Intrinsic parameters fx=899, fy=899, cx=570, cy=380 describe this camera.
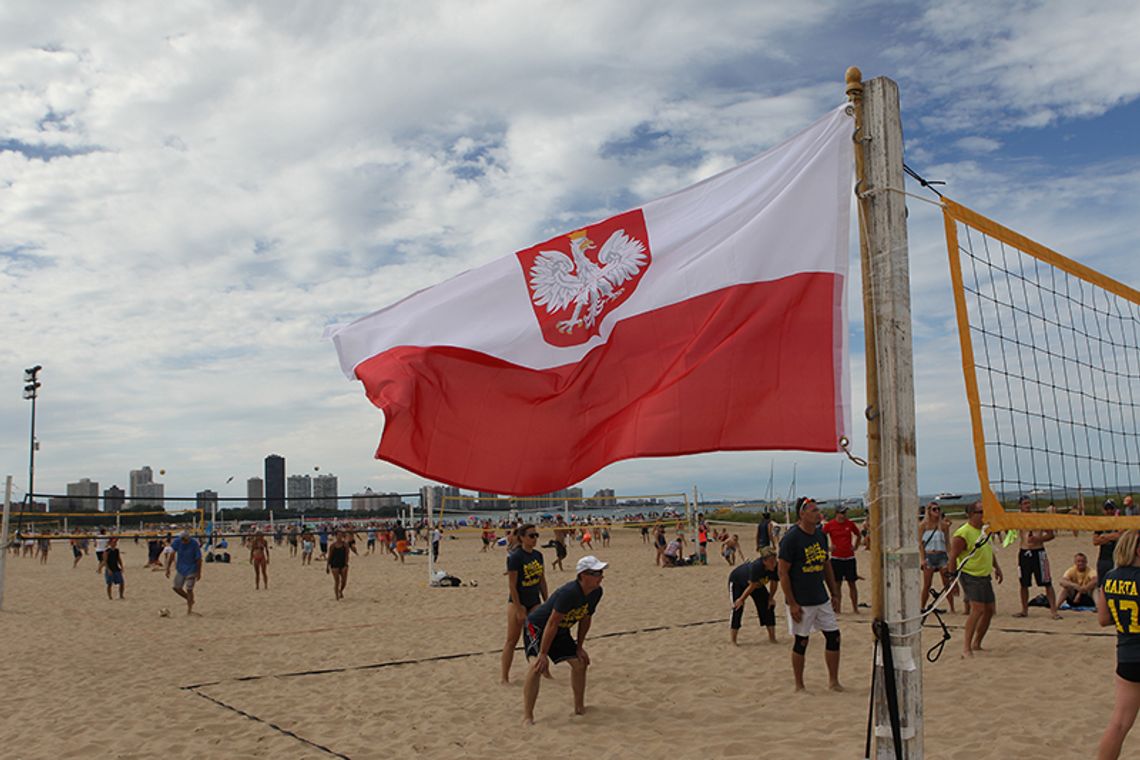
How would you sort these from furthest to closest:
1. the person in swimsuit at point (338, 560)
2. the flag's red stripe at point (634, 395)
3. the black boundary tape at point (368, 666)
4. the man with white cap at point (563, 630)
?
the person in swimsuit at point (338, 560)
the black boundary tape at point (368, 666)
the man with white cap at point (563, 630)
the flag's red stripe at point (634, 395)

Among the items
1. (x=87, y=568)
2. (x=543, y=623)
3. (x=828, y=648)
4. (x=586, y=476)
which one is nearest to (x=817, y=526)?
(x=828, y=648)

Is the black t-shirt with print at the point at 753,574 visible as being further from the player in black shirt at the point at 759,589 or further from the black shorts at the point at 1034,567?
the black shorts at the point at 1034,567

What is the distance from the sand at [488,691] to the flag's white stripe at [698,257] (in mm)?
3045

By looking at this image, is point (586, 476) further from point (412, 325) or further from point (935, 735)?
point (935, 735)

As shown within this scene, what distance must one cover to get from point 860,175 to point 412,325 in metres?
2.28

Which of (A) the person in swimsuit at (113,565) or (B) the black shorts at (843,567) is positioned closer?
(B) the black shorts at (843,567)

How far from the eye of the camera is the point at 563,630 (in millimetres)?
6559

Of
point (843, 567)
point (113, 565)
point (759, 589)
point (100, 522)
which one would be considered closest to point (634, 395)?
point (759, 589)

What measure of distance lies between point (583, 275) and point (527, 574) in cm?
409

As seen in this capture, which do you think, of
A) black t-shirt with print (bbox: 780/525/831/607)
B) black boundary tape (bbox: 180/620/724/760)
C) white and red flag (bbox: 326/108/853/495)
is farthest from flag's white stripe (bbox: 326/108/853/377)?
black t-shirt with print (bbox: 780/525/831/607)

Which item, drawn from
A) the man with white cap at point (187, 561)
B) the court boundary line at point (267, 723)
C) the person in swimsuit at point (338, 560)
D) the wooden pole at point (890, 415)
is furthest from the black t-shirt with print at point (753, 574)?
the man with white cap at point (187, 561)

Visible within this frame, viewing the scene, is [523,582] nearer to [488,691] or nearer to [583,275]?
[488,691]

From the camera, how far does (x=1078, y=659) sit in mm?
7855

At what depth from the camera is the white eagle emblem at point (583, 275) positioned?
13.3 feet
